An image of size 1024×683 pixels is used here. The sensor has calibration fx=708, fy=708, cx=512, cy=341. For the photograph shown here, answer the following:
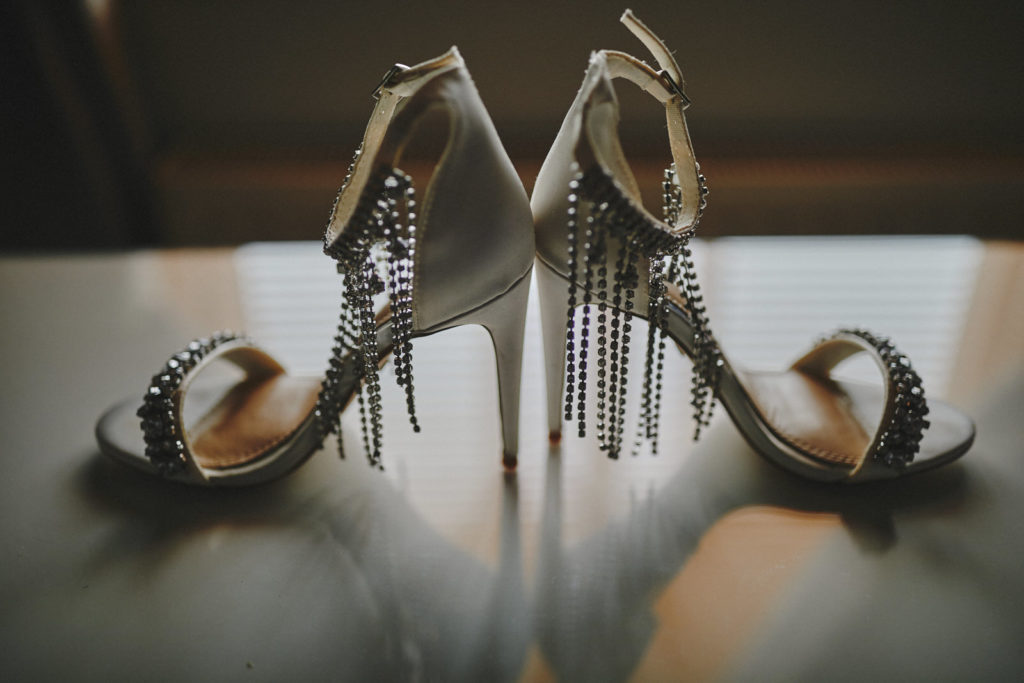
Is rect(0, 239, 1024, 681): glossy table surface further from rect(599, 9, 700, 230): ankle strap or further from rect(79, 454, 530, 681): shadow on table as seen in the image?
rect(599, 9, 700, 230): ankle strap

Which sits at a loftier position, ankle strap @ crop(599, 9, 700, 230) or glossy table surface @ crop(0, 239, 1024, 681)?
ankle strap @ crop(599, 9, 700, 230)

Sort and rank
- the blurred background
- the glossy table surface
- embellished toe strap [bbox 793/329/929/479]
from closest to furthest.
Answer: the glossy table surface → embellished toe strap [bbox 793/329/929/479] → the blurred background

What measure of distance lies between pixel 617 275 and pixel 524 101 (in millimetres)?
990

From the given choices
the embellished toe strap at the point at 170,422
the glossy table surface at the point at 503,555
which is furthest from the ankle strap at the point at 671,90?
the embellished toe strap at the point at 170,422

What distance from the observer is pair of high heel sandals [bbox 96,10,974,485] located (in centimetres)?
Answer: 51

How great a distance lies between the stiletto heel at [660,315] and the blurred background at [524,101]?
2.56 ft

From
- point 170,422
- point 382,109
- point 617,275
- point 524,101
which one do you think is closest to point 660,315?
point 617,275

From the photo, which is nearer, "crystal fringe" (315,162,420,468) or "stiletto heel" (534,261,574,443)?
"crystal fringe" (315,162,420,468)

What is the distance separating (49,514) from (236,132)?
1.10m

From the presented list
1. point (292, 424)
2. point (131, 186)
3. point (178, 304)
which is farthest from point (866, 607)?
point (131, 186)

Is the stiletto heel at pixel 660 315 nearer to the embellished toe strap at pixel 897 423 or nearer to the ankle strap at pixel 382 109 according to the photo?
the embellished toe strap at pixel 897 423

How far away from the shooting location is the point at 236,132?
59.1 inches

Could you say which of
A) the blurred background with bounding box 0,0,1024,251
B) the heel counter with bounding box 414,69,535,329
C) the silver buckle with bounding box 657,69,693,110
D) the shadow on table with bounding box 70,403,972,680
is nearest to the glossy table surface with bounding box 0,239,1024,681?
the shadow on table with bounding box 70,403,972,680

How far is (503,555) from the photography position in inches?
21.9
